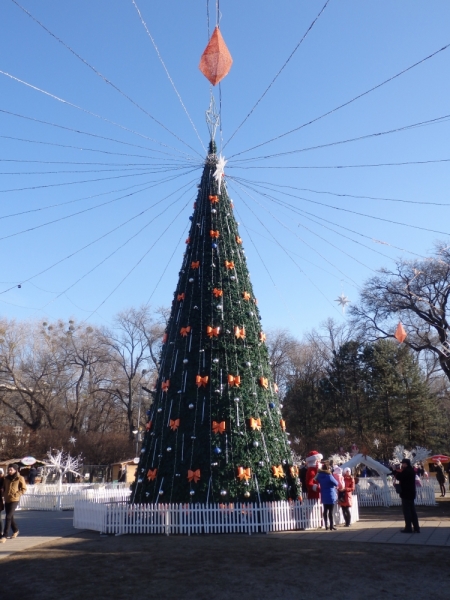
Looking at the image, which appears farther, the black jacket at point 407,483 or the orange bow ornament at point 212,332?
the orange bow ornament at point 212,332

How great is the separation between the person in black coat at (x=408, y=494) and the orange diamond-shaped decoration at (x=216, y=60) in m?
8.09

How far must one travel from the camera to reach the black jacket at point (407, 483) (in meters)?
9.20

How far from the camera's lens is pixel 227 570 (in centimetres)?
638

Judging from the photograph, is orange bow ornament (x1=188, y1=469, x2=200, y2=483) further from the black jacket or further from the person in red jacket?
the black jacket

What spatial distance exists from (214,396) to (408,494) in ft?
14.0

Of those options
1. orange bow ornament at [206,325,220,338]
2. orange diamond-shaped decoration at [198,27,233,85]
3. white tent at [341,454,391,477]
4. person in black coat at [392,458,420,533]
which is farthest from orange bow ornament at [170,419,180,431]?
white tent at [341,454,391,477]

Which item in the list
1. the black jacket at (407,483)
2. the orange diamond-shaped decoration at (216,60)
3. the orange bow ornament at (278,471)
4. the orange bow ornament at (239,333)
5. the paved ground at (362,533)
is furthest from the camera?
the orange bow ornament at (239,333)

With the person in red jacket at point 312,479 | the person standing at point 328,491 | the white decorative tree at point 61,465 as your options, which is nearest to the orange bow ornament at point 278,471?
the person standing at point 328,491

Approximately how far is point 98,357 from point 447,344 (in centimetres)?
2869

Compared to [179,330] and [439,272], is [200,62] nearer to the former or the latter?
[179,330]

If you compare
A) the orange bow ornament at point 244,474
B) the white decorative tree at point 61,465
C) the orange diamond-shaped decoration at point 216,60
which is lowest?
the orange bow ornament at point 244,474

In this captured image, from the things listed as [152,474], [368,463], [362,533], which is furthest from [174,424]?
[368,463]

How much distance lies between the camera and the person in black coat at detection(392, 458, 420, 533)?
9.21 m

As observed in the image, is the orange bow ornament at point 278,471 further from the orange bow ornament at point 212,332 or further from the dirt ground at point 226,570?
the orange bow ornament at point 212,332
